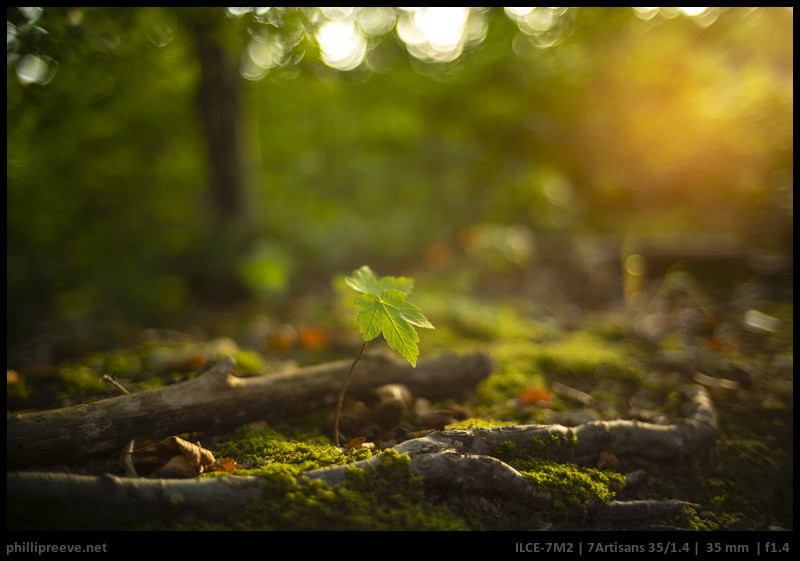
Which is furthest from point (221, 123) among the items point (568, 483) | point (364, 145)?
point (568, 483)

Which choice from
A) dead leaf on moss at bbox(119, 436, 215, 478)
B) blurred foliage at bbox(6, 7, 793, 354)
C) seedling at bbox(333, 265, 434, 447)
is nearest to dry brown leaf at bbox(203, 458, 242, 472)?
dead leaf on moss at bbox(119, 436, 215, 478)

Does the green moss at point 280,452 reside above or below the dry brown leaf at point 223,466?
above

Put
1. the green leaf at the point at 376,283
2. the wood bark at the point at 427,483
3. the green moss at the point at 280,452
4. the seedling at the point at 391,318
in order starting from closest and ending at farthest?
the wood bark at the point at 427,483 < the seedling at the point at 391,318 < the green moss at the point at 280,452 < the green leaf at the point at 376,283

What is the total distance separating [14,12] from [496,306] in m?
5.21

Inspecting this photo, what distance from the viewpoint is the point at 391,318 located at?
1.72 m

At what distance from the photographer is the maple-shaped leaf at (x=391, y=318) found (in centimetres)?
167

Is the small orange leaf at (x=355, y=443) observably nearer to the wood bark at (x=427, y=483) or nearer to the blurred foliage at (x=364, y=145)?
the wood bark at (x=427, y=483)

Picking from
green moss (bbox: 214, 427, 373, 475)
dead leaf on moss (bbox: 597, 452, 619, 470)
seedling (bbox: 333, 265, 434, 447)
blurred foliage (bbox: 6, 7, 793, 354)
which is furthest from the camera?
blurred foliage (bbox: 6, 7, 793, 354)

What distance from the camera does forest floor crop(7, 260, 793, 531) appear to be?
5.70 ft

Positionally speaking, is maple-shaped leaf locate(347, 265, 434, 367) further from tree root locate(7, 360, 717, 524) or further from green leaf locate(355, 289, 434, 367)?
tree root locate(7, 360, 717, 524)

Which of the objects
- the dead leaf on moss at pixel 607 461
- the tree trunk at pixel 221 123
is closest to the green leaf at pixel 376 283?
the dead leaf on moss at pixel 607 461

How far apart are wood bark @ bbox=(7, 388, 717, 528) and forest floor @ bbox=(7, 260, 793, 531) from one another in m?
0.06

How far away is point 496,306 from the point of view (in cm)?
527
